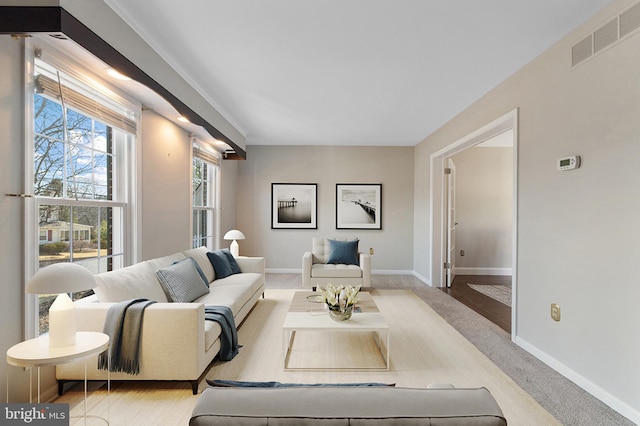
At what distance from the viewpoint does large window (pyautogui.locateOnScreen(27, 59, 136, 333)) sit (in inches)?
88.2

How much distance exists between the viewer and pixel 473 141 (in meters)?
4.50

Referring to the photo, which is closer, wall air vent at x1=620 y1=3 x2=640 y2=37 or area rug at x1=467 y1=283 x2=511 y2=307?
wall air vent at x1=620 y1=3 x2=640 y2=37

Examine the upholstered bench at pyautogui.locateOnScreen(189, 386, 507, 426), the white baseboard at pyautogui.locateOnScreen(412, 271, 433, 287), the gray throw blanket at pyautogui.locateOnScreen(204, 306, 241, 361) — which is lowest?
the white baseboard at pyautogui.locateOnScreen(412, 271, 433, 287)

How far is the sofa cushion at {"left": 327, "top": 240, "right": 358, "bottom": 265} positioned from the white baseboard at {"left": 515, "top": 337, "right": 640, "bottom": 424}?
274 centimetres

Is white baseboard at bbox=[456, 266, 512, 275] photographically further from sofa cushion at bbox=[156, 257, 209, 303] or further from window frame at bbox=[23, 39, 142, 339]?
window frame at bbox=[23, 39, 142, 339]

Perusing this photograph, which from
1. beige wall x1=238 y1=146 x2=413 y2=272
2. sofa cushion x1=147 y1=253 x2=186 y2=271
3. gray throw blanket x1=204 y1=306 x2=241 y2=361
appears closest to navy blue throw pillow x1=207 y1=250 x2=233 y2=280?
sofa cushion x1=147 y1=253 x2=186 y2=271

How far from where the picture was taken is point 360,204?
7.00 m

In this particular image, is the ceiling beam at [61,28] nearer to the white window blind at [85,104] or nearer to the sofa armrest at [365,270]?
the white window blind at [85,104]

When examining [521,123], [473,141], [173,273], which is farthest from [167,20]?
[473,141]

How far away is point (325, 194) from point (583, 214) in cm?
489

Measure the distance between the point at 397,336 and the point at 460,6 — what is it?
2.94 meters

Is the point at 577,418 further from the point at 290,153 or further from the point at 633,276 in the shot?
the point at 290,153

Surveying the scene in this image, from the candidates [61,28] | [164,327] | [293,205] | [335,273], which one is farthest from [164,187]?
[293,205]

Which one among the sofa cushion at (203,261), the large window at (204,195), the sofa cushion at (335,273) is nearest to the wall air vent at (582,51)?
the sofa cushion at (335,273)
